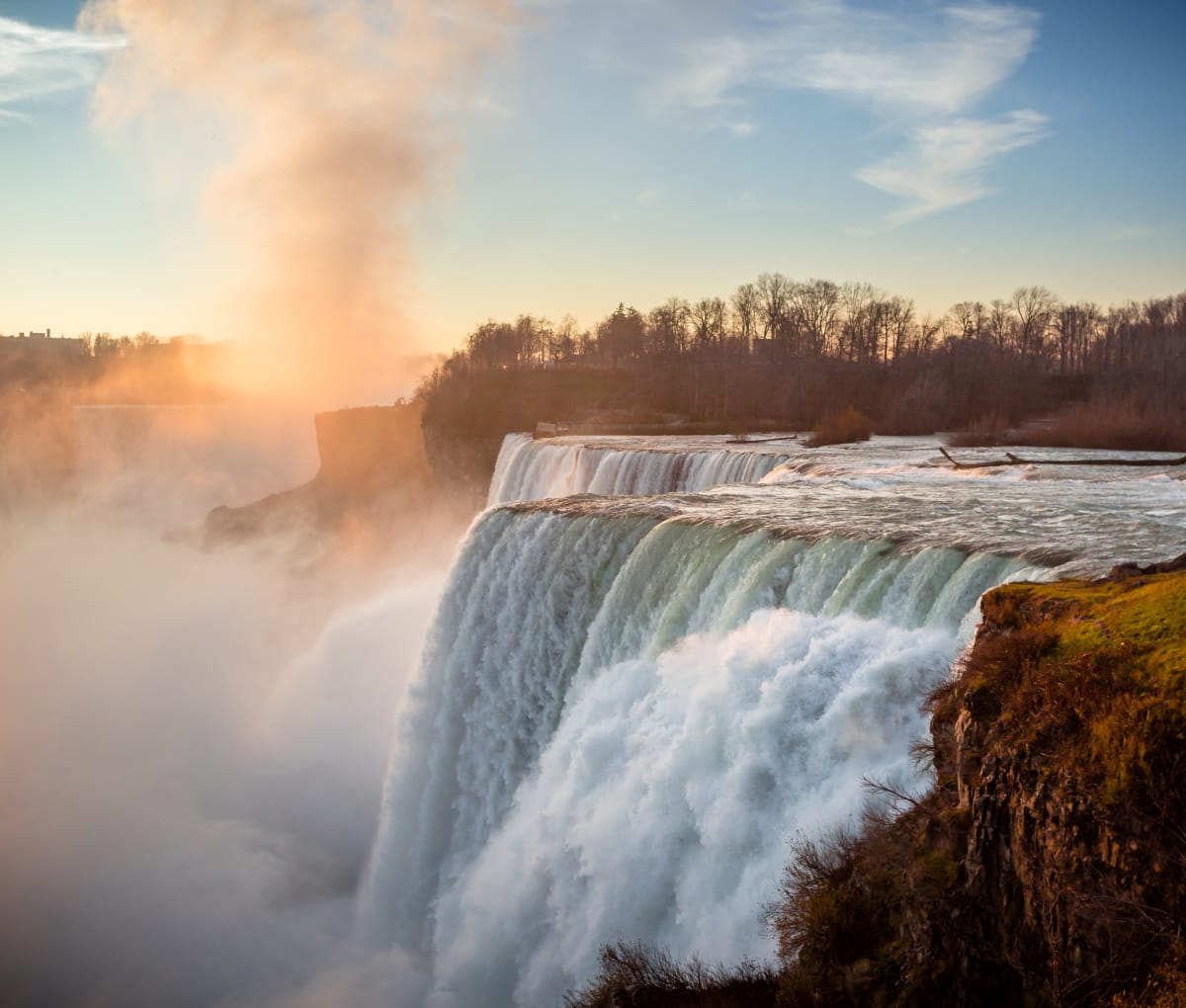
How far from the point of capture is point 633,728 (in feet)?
29.7

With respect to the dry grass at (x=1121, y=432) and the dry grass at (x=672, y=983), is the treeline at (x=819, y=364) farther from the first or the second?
the dry grass at (x=672, y=983)

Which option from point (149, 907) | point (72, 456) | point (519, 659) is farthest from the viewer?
point (72, 456)

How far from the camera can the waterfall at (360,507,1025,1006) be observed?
7.25 m

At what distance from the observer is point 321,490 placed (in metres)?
48.8

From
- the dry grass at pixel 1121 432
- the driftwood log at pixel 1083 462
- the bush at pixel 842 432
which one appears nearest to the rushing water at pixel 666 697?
the driftwood log at pixel 1083 462

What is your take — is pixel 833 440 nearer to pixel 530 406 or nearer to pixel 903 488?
pixel 903 488

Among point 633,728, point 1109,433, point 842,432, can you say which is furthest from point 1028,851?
point 842,432

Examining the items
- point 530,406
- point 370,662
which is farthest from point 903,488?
point 530,406

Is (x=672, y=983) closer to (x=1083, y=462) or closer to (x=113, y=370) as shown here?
(x=1083, y=462)

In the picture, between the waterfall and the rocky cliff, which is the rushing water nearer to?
the waterfall

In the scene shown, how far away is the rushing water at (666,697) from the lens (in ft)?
24.0

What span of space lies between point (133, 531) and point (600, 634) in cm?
5040

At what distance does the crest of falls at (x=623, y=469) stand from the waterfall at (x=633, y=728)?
8293 millimetres

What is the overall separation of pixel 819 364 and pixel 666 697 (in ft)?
177
